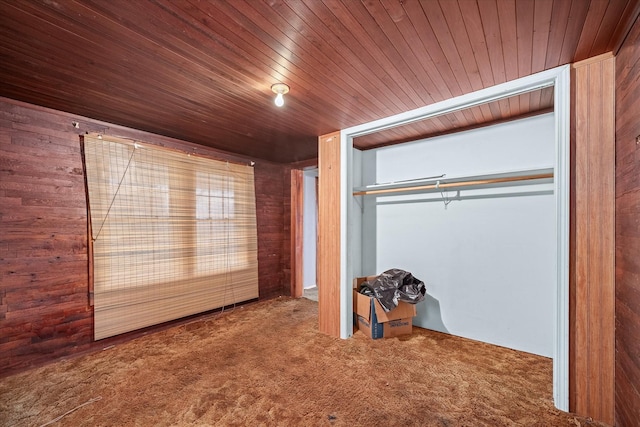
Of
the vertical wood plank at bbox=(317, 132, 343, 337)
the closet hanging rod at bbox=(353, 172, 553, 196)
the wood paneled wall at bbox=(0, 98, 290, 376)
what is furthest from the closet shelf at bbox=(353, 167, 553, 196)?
the wood paneled wall at bbox=(0, 98, 290, 376)

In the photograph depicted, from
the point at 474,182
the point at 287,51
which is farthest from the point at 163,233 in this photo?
the point at 474,182

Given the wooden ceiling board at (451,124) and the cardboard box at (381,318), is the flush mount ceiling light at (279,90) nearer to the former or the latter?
the wooden ceiling board at (451,124)

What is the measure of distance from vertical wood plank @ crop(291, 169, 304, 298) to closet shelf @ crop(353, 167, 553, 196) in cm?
155

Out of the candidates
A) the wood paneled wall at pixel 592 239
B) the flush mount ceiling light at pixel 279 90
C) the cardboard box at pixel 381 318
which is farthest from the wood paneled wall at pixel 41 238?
the wood paneled wall at pixel 592 239

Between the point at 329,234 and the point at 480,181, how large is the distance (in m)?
1.52

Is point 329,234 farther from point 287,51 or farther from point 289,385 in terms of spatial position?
point 287,51

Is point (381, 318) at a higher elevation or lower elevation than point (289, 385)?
higher

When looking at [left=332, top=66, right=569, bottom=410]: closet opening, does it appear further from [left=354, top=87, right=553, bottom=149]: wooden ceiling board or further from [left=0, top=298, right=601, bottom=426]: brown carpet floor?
[left=0, top=298, right=601, bottom=426]: brown carpet floor

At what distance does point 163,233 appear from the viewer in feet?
10.2

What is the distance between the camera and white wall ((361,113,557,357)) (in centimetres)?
249

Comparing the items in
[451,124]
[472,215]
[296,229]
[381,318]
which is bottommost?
[381,318]

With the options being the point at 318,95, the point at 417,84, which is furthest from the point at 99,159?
the point at 417,84

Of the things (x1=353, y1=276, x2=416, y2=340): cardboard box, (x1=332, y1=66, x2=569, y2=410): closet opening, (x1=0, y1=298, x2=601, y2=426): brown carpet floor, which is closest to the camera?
(x1=0, y1=298, x2=601, y2=426): brown carpet floor

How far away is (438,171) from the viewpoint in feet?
10.2
